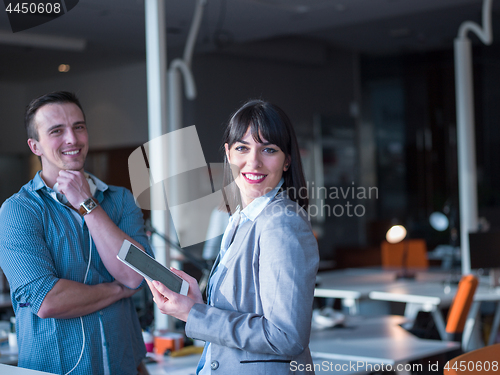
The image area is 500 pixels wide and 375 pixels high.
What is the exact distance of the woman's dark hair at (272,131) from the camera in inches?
62.9

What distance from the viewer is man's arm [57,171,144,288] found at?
6.22ft

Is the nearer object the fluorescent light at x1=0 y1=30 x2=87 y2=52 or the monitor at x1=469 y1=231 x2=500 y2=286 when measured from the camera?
the fluorescent light at x1=0 y1=30 x2=87 y2=52

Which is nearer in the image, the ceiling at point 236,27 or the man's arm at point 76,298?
the man's arm at point 76,298

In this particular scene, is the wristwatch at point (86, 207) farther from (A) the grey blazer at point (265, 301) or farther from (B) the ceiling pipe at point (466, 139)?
(B) the ceiling pipe at point (466, 139)

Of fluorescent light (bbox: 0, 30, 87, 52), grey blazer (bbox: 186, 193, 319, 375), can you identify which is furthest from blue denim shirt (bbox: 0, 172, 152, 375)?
fluorescent light (bbox: 0, 30, 87, 52)

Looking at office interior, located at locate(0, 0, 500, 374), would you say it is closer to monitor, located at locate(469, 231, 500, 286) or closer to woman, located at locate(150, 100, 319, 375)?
monitor, located at locate(469, 231, 500, 286)

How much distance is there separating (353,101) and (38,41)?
7.61 meters

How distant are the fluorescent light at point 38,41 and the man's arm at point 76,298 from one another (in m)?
1.12

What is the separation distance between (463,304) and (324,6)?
12.1 feet

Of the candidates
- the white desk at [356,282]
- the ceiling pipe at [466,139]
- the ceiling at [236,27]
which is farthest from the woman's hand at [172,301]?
the ceiling pipe at [466,139]

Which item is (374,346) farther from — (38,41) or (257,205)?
(38,41)

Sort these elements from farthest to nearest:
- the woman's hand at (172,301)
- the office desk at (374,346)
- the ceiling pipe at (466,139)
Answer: the ceiling pipe at (466,139) < the office desk at (374,346) < the woman's hand at (172,301)

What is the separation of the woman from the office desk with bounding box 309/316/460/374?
4.06ft

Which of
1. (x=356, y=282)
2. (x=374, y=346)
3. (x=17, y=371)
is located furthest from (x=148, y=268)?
(x=356, y=282)
